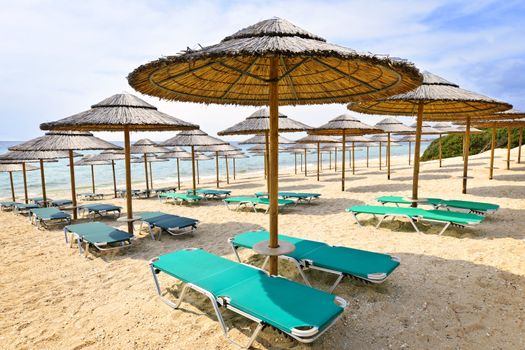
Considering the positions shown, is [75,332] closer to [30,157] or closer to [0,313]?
[0,313]

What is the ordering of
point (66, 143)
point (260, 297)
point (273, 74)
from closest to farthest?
point (260, 297), point (273, 74), point (66, 143)

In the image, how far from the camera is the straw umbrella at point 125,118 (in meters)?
5.30

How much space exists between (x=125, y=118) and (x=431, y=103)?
22.2 feet

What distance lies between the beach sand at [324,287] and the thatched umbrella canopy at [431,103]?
230 cm

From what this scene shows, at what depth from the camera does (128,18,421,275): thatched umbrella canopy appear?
246 centimetres

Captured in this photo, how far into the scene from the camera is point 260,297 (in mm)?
2607

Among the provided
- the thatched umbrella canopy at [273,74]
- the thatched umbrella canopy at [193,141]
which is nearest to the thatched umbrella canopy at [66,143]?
the thatched umbrella canopy at [193,141]

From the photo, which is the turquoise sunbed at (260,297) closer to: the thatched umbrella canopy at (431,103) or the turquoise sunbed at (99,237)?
the turquoise sunbed at (99,237)

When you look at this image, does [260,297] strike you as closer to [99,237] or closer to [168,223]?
[99,237]

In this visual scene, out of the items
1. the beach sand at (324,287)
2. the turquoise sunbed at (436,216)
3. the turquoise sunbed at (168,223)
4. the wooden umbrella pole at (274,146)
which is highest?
the wooden umbrella pole at (274,146)

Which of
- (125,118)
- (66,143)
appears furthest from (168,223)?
(66,143)

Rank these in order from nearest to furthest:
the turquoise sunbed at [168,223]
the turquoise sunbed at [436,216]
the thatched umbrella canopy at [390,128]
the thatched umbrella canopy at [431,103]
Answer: the turquoise sunbed at [436,216]
the thatched umbrella canopy at [431,103]
the turquoise sunbed at [168,223]
the thatched umbrella canopy at [390,128]

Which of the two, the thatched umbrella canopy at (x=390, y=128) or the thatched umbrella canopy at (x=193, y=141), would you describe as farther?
the thatched umbrella canopy at (x=390, y=128)

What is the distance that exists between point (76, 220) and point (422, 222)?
8999 mm
